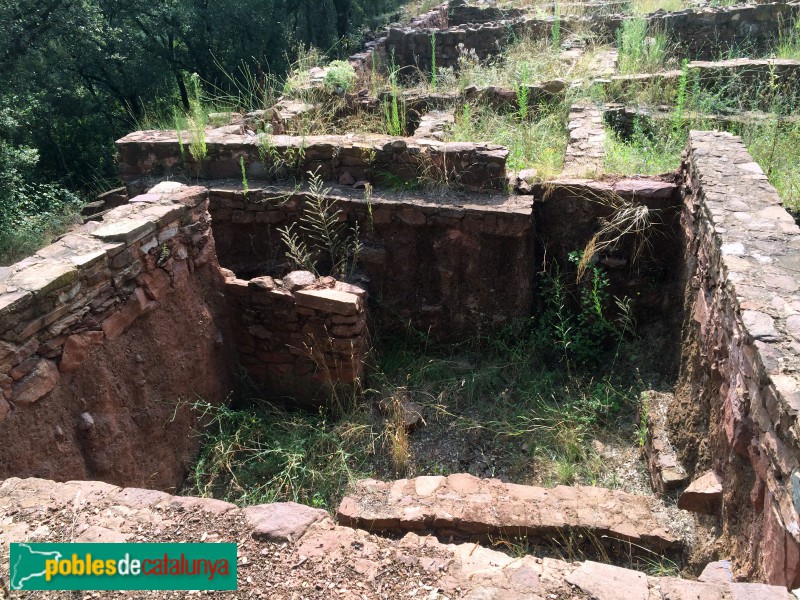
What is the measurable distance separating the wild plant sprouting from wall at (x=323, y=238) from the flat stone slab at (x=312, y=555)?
2559 mm

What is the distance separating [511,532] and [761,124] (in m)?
4.66

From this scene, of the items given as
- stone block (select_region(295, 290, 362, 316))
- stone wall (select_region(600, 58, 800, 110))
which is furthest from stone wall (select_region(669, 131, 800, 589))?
stone wall (select_region(600, 58, 800, 110))

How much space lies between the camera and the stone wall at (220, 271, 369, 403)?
4.40 m

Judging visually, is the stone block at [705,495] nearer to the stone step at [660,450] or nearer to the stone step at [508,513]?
the stone step at [508,513]

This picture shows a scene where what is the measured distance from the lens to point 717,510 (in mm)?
2971

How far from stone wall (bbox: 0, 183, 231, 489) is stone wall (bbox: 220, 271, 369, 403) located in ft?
0.69

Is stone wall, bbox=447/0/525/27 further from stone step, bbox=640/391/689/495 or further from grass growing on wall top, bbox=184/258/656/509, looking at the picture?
stone step, bbox=640/391/689/495

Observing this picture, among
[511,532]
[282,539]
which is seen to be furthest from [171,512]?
[511,532]

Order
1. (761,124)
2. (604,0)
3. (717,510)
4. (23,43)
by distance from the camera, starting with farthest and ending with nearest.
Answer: (604,0) → (23,43) → (761,124) → (717,510)

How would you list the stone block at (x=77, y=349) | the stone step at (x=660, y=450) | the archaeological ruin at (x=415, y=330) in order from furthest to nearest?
the stone step at (x=660, y=450) → the stone block at (x=77, y=349) → the archaeological ruin at (x=415, y=330)

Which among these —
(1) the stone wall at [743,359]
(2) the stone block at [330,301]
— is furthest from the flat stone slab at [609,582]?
(2) the stone block at [330,301]

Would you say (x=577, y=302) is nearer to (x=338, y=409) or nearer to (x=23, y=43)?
(x=338, y=409)

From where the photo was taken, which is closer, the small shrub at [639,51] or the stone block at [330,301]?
the stone block at [330,301]
